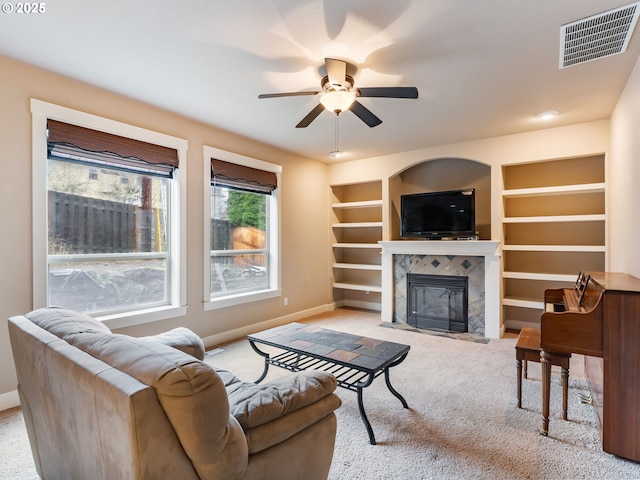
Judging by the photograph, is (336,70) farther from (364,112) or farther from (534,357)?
(534,357)

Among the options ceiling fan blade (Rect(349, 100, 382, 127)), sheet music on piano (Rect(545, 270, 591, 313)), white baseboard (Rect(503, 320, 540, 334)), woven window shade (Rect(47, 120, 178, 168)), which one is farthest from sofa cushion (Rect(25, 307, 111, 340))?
white baseboard (Rect(503, 320, 540, 334))

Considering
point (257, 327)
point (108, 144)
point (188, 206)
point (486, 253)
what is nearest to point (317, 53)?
point (108, 144)

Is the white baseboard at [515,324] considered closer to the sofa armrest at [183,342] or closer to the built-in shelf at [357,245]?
the built-in shelf at [357,245]

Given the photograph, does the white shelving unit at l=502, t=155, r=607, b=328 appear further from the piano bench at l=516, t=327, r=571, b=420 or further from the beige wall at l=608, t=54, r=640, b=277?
the piano bench at l=516, t=327, r=571, b=420

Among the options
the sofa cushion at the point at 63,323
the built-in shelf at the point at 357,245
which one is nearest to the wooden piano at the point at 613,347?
the sofa cushion at the point at 63,323

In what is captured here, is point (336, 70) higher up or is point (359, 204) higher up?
point (336, 70)

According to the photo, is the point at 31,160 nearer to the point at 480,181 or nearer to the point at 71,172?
the point at 71,172

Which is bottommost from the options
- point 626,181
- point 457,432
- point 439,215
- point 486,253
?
point 457,432

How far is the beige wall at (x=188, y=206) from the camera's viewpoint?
101 inches

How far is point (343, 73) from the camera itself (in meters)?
2.45

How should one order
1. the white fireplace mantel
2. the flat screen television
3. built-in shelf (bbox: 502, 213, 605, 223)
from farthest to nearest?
the flat screen television, the white fireplace mantel, built-in shelf (bbox: 502, 213, 605, 223)

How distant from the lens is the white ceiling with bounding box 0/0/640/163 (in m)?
2.00

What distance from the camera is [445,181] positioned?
5227mm

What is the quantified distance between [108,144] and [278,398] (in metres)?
2.94
